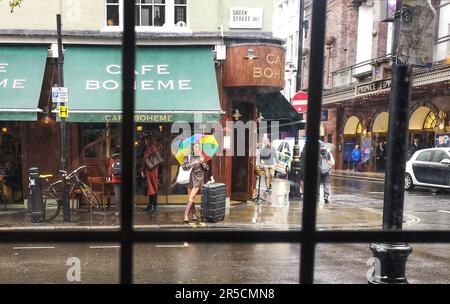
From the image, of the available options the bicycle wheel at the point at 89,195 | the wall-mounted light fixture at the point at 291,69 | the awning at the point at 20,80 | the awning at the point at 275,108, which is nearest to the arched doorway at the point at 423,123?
the wall-mounted light fixture at the point at 291,69

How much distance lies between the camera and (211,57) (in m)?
10.6

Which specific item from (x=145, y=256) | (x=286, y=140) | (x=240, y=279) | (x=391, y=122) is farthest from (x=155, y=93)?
(x=286, y=140)

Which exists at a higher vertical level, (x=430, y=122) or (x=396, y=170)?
(x=430, y=122)

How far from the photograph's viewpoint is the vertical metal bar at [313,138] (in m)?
1.34

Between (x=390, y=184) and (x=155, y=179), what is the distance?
787 cm

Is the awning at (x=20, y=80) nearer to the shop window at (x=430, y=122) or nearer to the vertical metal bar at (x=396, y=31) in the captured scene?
the vertical metal bar at (x=396, y=31)

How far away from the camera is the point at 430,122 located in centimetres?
1711

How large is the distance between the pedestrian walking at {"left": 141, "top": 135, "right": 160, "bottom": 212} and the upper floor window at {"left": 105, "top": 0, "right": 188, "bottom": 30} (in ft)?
10.1

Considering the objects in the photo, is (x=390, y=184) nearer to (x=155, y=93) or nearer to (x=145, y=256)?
(x=145, y=256)

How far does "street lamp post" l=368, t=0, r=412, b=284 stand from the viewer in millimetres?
2410

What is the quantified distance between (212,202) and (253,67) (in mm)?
3897

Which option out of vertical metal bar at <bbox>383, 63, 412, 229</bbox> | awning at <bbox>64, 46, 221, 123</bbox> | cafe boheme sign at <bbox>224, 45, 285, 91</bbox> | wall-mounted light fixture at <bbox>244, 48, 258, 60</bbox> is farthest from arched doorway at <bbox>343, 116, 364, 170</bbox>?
vertical metal bar at <bbox>383, 63, 412, 229</bbox>

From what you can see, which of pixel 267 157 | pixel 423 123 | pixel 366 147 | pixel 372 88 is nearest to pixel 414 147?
pixel 423 123

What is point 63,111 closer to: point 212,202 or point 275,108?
point 212,202
